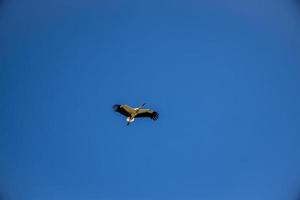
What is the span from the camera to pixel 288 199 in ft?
58.8

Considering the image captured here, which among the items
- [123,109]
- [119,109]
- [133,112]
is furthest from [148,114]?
[119,109]

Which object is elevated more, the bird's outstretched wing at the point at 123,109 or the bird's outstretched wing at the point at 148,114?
the bird's outstretched wing at the point at 123,109

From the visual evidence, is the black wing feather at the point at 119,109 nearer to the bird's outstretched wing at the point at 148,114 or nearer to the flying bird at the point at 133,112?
the flying bird at the point at 133,112

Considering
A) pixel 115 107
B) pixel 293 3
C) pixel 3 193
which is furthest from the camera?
pixel 3 193

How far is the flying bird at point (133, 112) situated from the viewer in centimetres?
1603

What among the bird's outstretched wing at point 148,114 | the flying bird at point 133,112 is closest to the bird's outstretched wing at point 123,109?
the flying bird at point 133,112

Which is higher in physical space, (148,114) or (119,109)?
(119,109)

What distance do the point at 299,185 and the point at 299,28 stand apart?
8.27 metres

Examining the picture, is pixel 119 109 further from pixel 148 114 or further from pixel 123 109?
pixel 148 114

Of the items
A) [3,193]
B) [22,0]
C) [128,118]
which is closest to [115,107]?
[128,118]

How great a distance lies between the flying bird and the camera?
1603 centimetres

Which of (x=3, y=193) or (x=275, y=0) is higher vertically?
(x=275, y=0)

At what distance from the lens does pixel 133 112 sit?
53.5 feet

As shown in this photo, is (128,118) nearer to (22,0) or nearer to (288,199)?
(22,0)
